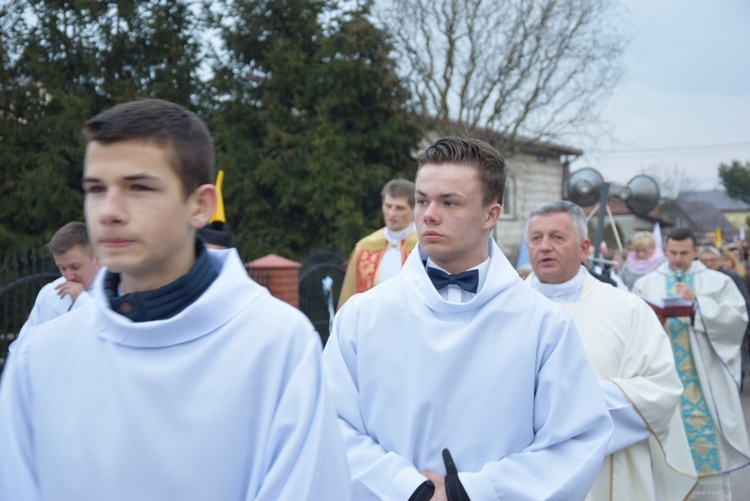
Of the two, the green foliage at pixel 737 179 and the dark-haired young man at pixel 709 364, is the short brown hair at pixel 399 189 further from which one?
the green foliage at pixel 737 179

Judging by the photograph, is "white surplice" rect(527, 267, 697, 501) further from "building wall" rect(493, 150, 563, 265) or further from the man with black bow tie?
"building wall" rect(493, 150, 563, 265)

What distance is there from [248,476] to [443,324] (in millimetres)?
1142

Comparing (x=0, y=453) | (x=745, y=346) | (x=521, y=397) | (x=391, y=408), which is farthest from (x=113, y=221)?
(x=745, y=346)

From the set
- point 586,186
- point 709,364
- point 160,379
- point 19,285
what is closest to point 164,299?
point 160,379

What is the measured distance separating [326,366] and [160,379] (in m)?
1.20

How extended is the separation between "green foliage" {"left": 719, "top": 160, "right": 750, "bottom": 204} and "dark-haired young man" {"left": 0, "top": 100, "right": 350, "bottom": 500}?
3290 inches

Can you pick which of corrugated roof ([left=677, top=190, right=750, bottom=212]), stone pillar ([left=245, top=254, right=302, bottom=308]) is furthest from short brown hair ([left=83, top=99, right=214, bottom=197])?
corrugated roof ([left=677, top=190, right=750, bottom=212])

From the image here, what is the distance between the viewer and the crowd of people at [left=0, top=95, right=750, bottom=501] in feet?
6.27

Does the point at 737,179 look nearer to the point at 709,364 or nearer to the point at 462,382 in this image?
the point at 709,364

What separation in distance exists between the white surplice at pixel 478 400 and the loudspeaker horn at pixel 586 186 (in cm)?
960

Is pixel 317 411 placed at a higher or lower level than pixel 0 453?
higher

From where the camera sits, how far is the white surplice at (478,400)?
2797 mm

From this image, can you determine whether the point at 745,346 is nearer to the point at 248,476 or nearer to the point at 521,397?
the point at 521,397

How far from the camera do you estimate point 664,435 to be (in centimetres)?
412
